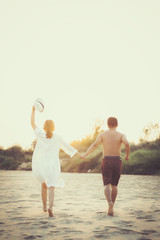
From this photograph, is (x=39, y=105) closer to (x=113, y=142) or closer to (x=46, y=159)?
(x=46, y=159)

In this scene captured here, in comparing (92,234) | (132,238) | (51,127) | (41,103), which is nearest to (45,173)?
(51,127)

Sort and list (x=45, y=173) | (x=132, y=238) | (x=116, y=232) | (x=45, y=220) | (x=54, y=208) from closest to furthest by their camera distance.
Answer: (x=132, y=238)
(x=116, y=232)
(x=45, y=220)
(x=45, y=173)
(x=54, y=208)

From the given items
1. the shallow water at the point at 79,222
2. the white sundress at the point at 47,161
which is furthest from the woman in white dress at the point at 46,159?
the shallow water at the point at 79,222

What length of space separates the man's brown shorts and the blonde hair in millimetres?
1350

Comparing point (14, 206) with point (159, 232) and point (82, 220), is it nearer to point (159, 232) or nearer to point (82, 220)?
point (82, 220)

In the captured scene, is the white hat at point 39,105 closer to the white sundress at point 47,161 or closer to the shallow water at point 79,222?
the white sundress at point 47,161

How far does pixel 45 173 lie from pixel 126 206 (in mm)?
2425

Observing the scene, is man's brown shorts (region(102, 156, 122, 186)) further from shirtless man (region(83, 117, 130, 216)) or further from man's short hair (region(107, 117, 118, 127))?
man's short hair (region(107, 117, 118, 127))

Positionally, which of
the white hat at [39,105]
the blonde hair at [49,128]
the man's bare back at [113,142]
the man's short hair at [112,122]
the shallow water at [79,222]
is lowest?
the shallow water at [79,222]

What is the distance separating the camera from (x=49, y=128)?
22.2 ft

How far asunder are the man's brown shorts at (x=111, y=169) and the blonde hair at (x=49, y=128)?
4.43 feet

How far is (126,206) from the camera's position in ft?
25.5

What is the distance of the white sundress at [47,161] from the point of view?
6668 mm

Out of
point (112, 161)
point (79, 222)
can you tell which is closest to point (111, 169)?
point (112, 161)
